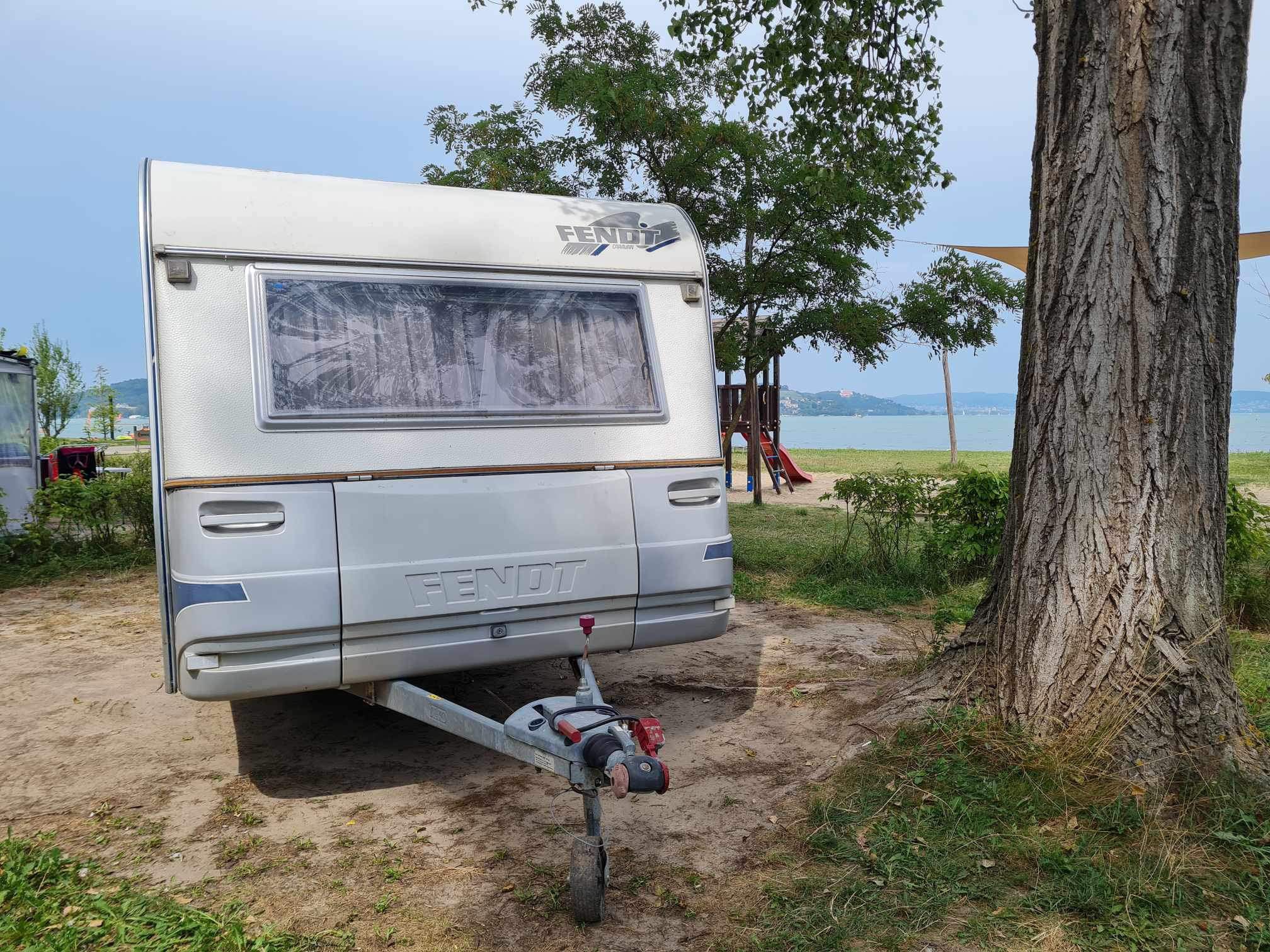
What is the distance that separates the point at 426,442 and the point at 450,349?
0.46 m

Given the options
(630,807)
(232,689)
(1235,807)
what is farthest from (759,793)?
(232,689)

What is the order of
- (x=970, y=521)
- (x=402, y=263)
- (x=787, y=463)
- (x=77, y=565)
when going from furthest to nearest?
(x=787, y=463)
(x=77, y=565)
(x=970, y=521)
(x=402, y=263)

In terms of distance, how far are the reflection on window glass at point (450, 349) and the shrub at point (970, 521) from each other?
4.32 metres

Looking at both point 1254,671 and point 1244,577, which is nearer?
point 1254,671

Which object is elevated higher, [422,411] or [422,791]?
[422,411]

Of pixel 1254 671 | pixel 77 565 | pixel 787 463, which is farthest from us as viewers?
pixel 787 463

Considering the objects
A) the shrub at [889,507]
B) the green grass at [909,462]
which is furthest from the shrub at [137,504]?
the green grass at [909,462]

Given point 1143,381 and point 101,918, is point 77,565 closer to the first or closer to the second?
point 101,918

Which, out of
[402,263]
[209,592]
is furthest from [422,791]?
[402,263]

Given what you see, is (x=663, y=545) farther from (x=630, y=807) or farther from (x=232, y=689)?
(x=232, y=689)

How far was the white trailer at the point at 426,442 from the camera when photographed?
378cm

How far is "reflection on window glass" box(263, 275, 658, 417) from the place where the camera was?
405 centimetres

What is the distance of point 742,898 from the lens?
10.8 feet

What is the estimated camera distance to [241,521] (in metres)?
3.77
